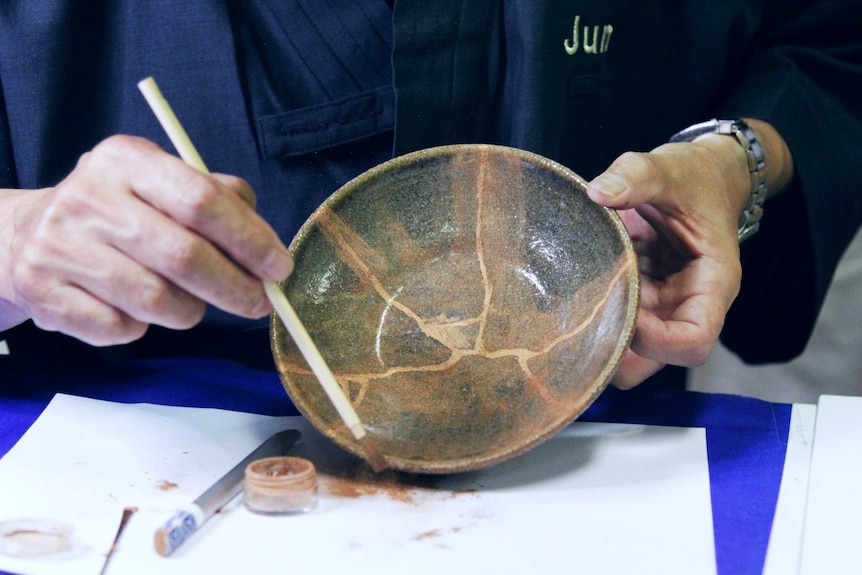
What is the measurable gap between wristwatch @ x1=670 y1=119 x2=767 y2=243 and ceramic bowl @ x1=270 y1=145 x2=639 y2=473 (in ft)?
1.00

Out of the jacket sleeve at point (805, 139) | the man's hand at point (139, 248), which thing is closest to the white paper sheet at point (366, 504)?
the man's hand at point (139, 248)

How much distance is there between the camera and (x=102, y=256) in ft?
2.14

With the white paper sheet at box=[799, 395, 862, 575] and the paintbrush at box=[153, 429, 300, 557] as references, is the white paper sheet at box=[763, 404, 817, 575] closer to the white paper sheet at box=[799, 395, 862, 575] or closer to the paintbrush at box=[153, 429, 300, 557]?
the white paper sheet at box=[799, 395, 862, 575]

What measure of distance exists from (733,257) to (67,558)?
25.4 inches

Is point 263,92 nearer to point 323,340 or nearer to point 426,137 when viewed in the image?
point 426,137

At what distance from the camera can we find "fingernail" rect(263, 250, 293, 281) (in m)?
0.66

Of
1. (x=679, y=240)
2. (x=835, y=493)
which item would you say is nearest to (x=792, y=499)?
(x=835, y=493)

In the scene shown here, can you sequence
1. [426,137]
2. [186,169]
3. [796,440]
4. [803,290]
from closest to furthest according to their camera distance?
[186,169] → [796,440] → [426,137] → [803,290]

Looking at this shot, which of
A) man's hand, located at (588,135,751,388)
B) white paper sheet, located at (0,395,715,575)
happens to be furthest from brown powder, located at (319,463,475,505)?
man's hand, located at (588,135,751,388)

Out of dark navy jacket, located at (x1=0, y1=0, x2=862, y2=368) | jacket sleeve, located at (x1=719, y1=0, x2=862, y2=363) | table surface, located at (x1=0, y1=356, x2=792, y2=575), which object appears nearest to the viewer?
table surface, located at (x1=0, y1=356, x2=792, y2=575)

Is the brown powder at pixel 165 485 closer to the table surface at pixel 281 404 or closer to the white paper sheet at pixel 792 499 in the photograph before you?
the table surface at pixel 281 404

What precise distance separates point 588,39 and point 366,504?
0.57 m

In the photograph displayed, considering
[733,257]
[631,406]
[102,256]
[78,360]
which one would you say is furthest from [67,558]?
[733,257]

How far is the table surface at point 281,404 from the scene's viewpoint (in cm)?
75
